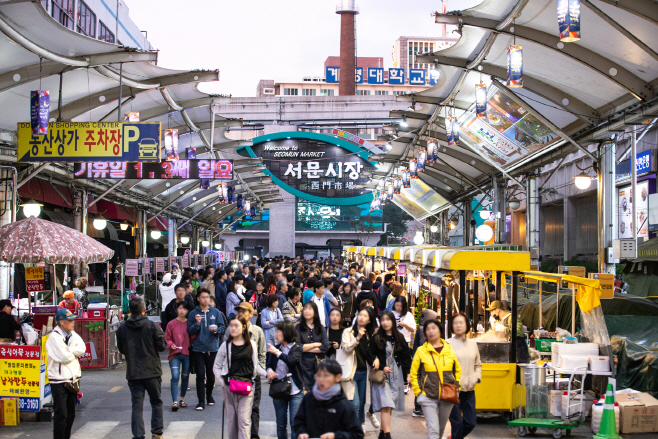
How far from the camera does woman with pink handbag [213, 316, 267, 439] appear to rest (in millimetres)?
6746

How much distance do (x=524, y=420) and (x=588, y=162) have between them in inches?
998

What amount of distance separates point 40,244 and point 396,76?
72993 millimetres

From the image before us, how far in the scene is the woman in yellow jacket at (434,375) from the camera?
6629mm

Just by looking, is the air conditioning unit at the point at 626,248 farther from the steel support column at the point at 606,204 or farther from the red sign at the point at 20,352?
the red sign at the point at 20,352

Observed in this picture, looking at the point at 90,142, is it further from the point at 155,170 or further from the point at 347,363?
the point at 347,363

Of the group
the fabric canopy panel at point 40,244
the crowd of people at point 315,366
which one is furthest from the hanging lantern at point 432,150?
the crowd of people at point 315,366

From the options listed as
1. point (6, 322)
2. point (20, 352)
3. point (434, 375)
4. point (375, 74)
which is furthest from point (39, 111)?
point (375, 74)

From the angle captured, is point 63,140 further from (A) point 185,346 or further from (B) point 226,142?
(B) point 226,142

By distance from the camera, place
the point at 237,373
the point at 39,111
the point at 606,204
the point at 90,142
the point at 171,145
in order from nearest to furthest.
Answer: the point at 237,373 → the point at 39,111 → the point at 90,142 → the point at 606,204 → the point at 171,145

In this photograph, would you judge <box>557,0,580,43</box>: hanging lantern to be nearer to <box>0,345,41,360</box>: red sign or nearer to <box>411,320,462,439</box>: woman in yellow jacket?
<box>411,320,462,439</box>: woman in yellow jacket

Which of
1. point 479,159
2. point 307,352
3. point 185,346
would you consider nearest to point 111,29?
point 479,159

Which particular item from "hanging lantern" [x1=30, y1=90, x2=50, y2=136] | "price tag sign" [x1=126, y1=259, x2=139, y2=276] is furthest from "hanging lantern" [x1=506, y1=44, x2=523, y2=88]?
"price tag sign" [x1=126, y1=259, x2=139, y2=276]

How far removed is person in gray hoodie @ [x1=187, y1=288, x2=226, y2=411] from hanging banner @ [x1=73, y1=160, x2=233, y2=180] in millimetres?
5875

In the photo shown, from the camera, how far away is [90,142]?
459 inches
